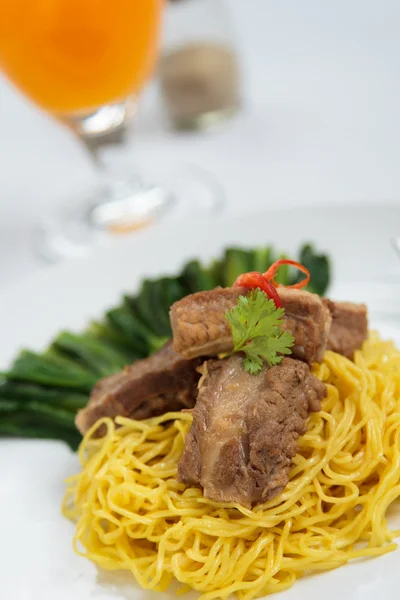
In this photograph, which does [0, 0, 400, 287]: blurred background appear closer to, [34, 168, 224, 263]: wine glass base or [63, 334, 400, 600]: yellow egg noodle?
[34, 168, 224, 263]: wine glass base

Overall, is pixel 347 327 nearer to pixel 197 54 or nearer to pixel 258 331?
pixel 258 331

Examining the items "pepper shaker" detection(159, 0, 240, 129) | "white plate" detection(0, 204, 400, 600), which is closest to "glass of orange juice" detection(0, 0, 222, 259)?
"pepper shaker" detection(159, 0, 240, 129)

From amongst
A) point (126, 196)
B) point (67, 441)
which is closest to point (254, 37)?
point (126, 196)

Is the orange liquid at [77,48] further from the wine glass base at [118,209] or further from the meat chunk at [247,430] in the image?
the meat chunk at [247,430]

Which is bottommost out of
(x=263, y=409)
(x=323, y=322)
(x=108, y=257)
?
(x=263, y=409)

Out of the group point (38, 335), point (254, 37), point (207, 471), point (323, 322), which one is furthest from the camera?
point (254, 37)

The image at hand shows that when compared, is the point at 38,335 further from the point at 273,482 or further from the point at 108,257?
the point at 273,482
